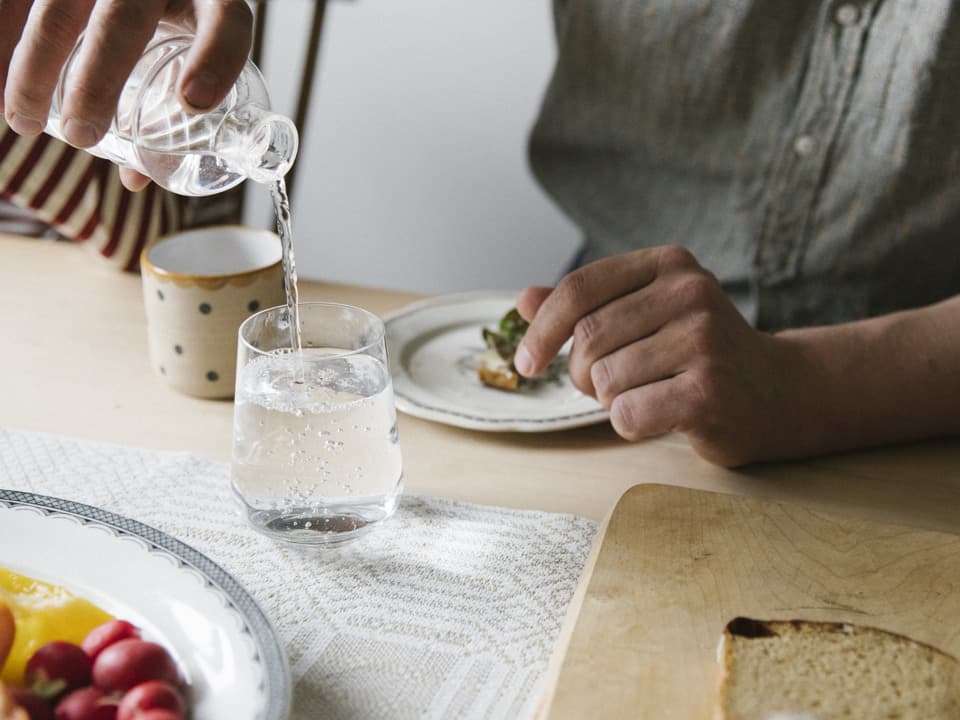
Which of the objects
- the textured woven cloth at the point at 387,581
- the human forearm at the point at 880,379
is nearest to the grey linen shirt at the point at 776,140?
the human forearm at the point at 880,379

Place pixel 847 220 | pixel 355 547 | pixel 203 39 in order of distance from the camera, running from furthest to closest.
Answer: pixel 847 220, pixel 355 547, pixel 203 39

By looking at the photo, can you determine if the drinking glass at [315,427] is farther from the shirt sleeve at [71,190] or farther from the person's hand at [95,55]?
the shirt sleeve at [71,190]

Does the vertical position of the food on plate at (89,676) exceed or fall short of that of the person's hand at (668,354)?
it falls short

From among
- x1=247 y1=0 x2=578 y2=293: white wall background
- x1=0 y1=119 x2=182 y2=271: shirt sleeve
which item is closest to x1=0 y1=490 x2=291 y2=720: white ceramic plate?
x1=0 y1=119 x2=182 y2=271: shirt sleeve

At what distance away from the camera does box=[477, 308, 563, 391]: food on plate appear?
106cm

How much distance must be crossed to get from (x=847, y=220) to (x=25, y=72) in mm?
998

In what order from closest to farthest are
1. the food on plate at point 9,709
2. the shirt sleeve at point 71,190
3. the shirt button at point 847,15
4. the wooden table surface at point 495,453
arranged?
the food on plate at point 9,709, the wooden table surface at point 495,453, the shirt button at point 847,15, the shirt sleeve at point 71,190

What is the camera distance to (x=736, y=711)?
593mm

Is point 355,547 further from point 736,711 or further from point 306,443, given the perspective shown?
point 736,711

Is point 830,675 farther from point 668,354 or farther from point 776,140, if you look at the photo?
point 776,140

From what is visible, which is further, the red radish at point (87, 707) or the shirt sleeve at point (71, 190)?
the shirt sleeve at point (71, 190)

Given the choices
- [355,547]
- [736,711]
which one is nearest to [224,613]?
[355,547]

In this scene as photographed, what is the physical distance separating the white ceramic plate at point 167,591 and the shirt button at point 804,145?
95 cm

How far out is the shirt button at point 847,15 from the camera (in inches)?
48.6
